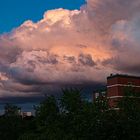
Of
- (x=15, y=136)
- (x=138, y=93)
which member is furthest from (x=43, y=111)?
(x=138, y=93)

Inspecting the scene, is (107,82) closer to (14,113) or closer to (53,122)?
(14,113)

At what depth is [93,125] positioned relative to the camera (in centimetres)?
3875

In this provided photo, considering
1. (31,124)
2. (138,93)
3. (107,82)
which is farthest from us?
(107,82)

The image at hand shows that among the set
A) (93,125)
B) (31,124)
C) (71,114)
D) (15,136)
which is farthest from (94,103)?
(31,124)

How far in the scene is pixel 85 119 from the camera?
41.5 m

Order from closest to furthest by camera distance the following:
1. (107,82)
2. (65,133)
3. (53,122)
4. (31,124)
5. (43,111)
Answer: (65,133), (53,122), (43,111), (31,124), (107,82)

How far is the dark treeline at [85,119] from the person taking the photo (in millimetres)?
→ 37156

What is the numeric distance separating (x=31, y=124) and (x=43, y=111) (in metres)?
22.1

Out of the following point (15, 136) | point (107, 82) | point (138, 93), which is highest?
point (107, 82)

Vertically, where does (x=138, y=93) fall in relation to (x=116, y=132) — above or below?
above

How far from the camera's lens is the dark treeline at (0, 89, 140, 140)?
122 feet

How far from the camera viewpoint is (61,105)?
58.3m

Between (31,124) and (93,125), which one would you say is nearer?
(93,125)

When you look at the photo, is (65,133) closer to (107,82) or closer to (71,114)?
(71,114)
